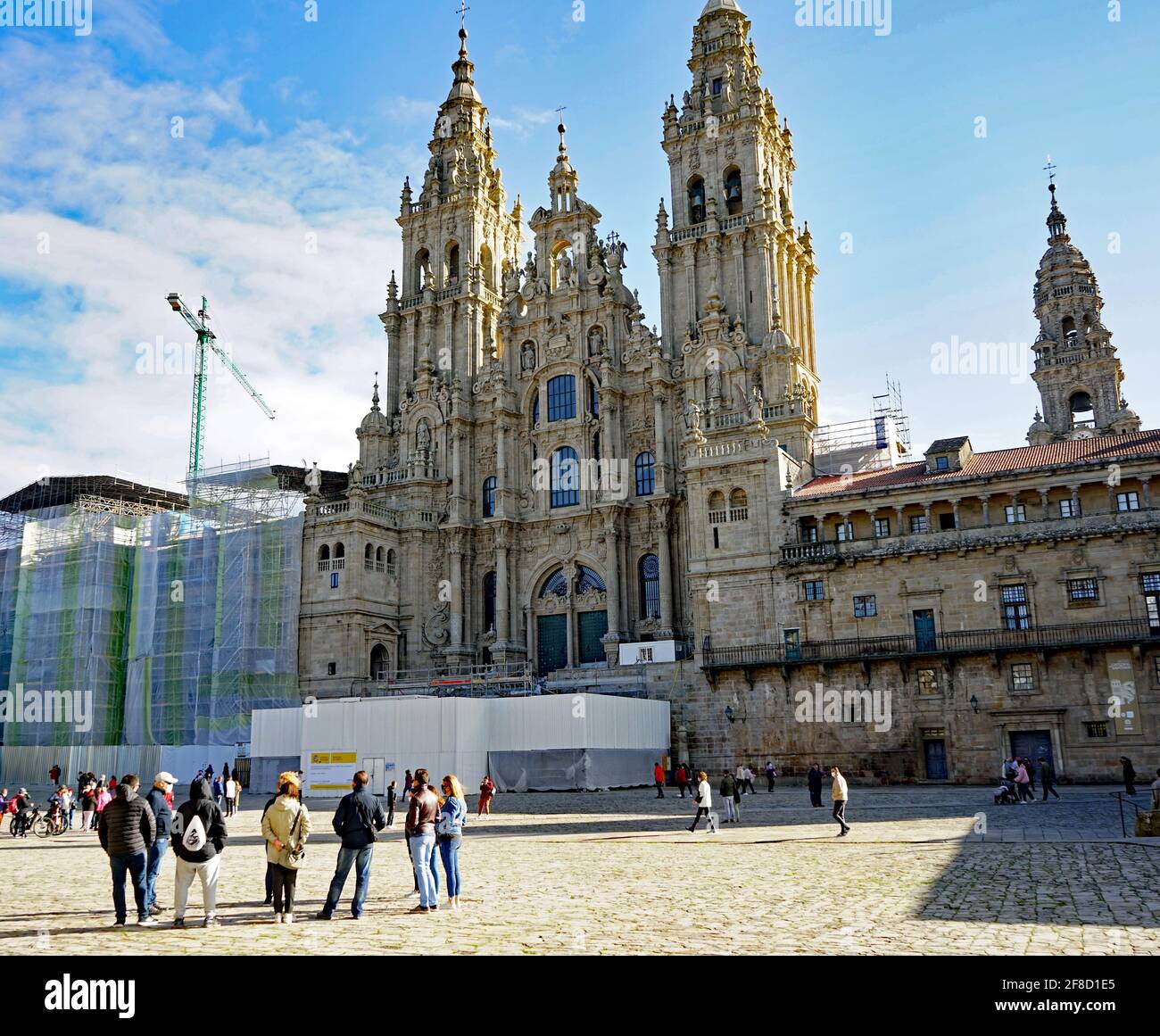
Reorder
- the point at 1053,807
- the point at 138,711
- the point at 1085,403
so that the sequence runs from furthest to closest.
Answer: the point at 1085,403 < the point at 138,711 < the point at 1053,807

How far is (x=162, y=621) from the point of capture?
58.8 meters

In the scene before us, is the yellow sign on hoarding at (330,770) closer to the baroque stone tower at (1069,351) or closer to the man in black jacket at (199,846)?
the man in black jacket at (199,846)

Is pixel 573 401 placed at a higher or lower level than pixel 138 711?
higher

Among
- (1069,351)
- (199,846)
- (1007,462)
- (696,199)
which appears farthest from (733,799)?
(1069,351)

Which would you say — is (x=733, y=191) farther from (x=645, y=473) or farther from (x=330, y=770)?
(x=330, y=770)

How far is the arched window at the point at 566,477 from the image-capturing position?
60656 mm

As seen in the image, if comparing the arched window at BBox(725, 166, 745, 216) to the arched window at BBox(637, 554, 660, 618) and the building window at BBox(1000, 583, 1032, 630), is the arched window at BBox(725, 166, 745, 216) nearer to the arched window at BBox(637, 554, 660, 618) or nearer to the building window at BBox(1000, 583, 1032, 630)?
the arched window at BBox(637, 554, 660, 618)

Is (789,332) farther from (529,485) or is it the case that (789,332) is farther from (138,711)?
(138,711)

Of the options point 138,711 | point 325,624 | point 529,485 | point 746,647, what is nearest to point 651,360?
point 529,485

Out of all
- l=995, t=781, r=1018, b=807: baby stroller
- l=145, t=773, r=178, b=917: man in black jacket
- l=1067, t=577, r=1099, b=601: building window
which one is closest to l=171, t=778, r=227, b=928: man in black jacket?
l=145, t=773, r=178, b=917: man in black jacket

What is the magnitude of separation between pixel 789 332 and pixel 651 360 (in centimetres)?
783

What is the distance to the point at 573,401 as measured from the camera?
61.8 metres

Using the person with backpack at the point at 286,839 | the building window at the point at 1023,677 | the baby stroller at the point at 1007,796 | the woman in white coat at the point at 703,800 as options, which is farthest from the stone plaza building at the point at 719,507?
the person with backpack at the point at 286,839

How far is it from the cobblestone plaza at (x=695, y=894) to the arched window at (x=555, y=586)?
32.7 meters
